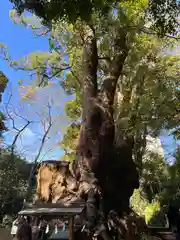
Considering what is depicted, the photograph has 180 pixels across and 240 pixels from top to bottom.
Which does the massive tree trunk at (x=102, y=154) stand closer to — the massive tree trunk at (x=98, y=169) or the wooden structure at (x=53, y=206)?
the massive tree trunk at (x=98, y=169)

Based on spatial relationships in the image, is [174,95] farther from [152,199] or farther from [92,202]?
[152,199]

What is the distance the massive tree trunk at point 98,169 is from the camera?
35.7ft

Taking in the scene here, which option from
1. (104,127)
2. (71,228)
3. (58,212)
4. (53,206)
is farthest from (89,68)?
(71,228)

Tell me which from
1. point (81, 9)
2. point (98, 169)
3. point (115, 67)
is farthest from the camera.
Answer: point (115, 67)

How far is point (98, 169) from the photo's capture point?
11.7 metres

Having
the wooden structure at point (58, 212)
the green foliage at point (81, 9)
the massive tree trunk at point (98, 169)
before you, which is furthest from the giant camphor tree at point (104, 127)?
the green foliage at point (81, 9)

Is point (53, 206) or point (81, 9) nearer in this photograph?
point (81, 9)

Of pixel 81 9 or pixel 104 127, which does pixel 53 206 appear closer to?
pixel 104 127

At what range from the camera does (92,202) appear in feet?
35.0

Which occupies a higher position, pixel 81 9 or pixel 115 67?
pixel 115 67

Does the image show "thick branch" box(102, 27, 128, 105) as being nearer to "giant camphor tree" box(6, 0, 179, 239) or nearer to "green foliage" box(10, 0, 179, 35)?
"giant camphor tree" box(6, 0, 179, 239)

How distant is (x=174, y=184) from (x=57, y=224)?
12.5 m

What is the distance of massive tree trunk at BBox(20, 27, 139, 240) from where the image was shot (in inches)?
429

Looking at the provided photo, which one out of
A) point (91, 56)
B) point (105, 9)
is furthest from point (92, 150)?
point (105, 9)
